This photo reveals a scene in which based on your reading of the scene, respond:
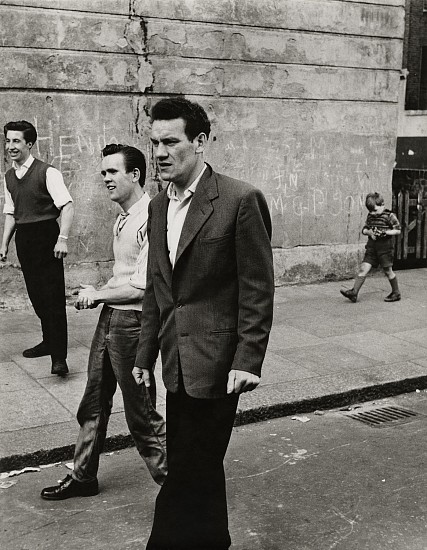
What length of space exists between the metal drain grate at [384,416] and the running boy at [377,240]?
11.6 ft

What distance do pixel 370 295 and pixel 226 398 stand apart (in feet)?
24.4

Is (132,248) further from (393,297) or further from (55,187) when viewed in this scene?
(393,297)

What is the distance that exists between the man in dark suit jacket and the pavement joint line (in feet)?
6.30

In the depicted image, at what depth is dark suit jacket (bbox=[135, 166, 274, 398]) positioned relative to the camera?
3.40 metres

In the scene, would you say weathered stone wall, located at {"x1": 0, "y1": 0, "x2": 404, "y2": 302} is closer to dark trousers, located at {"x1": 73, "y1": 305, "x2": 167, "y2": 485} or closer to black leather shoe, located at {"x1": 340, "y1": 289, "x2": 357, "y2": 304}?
black leather shoe, located at {"x1": 340, "y1": 289, "x2": 357, "y2": 304}

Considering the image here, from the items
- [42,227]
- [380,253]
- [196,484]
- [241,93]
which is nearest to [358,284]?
[380,253]

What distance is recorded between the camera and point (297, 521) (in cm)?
437

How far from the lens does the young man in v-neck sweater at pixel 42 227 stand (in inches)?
268

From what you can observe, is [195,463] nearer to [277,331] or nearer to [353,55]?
[277,331]

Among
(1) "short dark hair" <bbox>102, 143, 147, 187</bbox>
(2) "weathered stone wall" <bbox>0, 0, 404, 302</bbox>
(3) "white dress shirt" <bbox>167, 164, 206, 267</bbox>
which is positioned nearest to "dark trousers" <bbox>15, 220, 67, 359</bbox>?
(2) "weathered stone wall" <bbox>0, 0, 404, 302</bbox>

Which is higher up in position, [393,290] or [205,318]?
[205,318]

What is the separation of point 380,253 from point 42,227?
466cm

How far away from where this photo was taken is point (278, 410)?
627 cm

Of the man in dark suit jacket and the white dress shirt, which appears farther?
the white dress shirt
